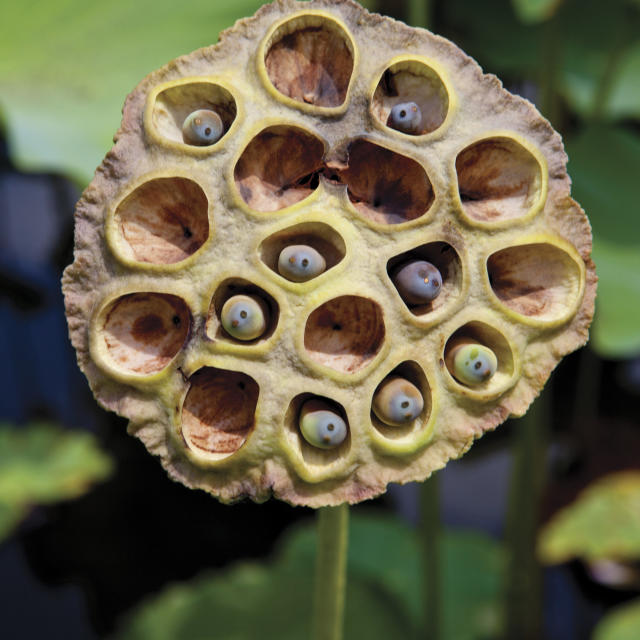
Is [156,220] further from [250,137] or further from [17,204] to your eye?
[17,204]

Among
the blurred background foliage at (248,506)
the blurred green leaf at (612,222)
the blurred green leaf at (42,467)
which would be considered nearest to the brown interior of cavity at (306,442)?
the blurred background foliage at (248,506)

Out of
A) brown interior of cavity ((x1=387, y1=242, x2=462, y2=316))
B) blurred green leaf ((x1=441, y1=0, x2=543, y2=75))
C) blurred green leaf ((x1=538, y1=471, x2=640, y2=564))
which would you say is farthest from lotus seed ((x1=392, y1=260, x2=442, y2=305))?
blurred green leaf ((x1=441, y1=0, x2=543, y2=75))

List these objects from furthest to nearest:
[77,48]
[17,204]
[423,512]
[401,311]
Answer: [17,204]
[423,512]
[77,48]
[401,311]

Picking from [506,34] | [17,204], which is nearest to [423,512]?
[506,34]

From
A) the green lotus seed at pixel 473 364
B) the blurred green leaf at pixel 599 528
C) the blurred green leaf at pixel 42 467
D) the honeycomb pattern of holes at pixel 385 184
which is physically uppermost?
the honeycomb pattern of holes at pixel 385 184

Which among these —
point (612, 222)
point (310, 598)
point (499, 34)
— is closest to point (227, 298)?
point (612, 222)

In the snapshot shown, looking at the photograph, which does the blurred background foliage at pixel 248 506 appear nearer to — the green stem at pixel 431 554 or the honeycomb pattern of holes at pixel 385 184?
the green stem at pixel 431 554
